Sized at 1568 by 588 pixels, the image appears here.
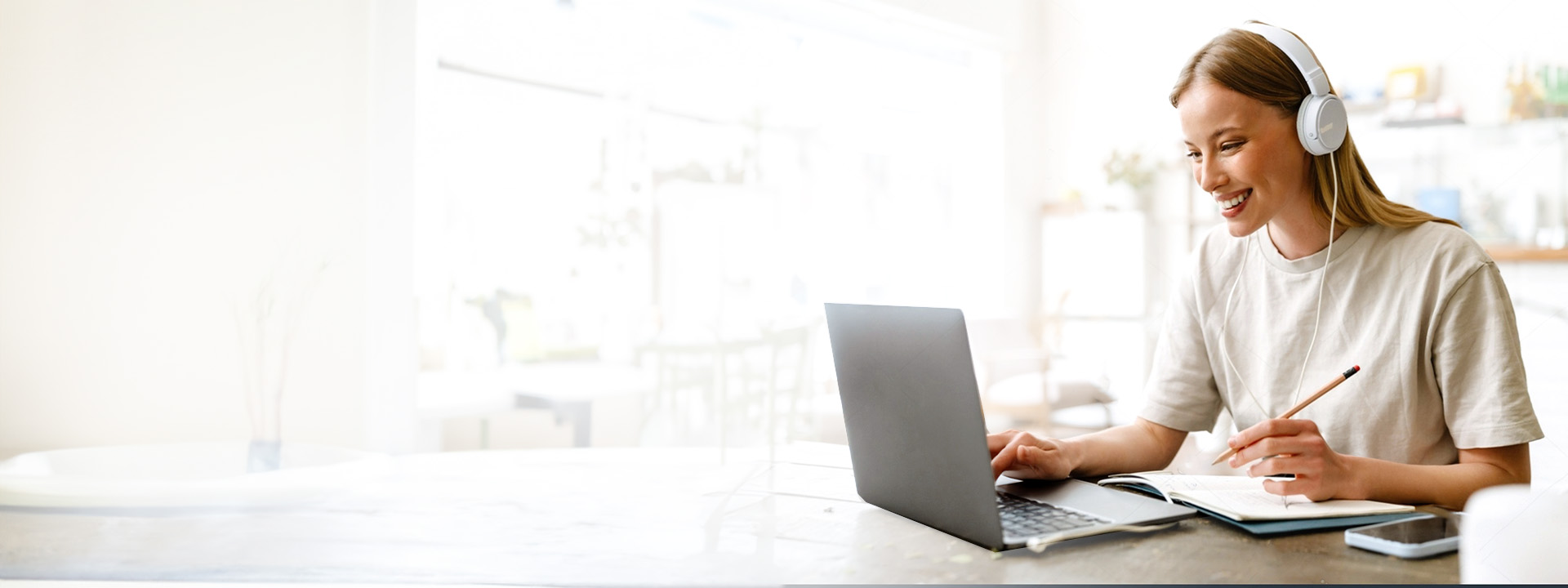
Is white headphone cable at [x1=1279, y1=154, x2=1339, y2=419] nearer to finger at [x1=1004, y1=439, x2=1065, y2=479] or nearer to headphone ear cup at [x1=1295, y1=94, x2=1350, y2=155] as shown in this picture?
headphone ear cup at [x1=1295, y1=94, x2=1350, y2=155]

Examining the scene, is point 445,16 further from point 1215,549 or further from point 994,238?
point 994,238

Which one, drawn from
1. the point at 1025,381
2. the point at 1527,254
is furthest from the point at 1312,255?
the point at 1025,381

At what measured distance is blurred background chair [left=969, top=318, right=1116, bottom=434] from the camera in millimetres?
3191

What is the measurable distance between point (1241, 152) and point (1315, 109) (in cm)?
7

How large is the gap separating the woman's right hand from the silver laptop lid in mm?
118

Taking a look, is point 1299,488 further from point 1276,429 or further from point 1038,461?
point 1038,461

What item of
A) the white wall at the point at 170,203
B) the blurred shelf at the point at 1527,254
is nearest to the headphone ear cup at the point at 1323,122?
the white wall at the point at 170,203

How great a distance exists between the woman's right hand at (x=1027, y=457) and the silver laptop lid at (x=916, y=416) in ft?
0.39

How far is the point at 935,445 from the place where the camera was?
638 mm

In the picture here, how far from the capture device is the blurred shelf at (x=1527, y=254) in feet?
7.19

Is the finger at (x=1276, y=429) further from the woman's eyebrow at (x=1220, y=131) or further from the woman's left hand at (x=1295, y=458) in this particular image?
the woman's eyebrow at (x=1220, y=131)

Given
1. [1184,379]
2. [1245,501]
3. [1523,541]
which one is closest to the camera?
[1523,541]

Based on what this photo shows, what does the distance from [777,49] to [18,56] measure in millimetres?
1681

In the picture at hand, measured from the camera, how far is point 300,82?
1.31 meters
